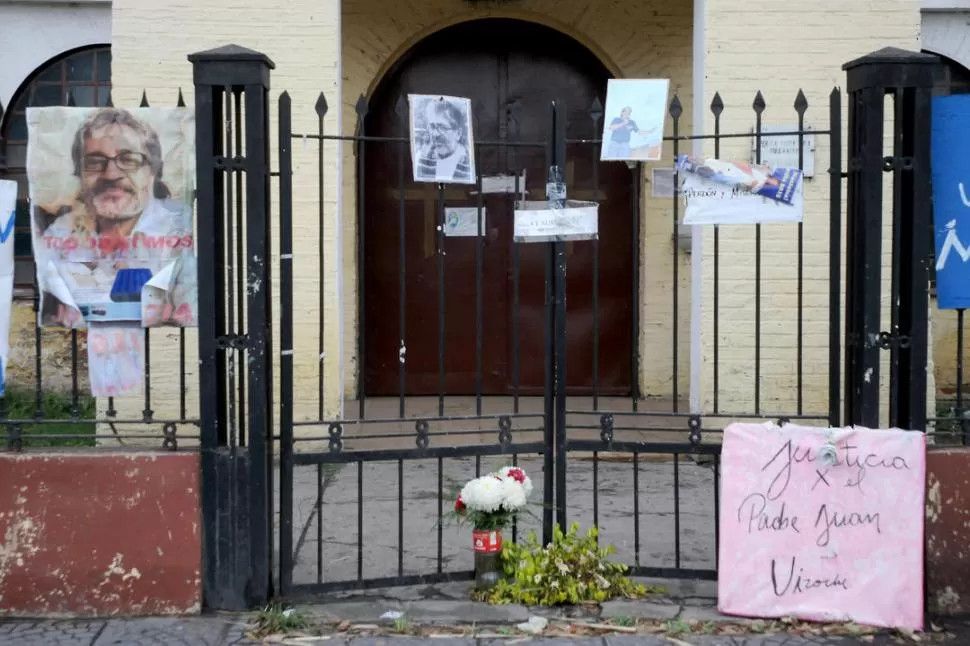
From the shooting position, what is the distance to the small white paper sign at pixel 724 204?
520 cm

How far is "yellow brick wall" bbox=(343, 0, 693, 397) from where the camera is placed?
959 cm

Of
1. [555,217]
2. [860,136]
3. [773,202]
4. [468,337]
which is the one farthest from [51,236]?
[468,337]

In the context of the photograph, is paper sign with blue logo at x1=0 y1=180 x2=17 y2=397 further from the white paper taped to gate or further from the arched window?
the arched window

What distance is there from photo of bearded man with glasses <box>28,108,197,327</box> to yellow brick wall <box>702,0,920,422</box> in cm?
427

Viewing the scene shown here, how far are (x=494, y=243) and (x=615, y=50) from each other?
76.4 inches

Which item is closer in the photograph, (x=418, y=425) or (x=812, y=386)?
(x=418, y=425)

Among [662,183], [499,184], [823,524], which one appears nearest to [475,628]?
[823,524]

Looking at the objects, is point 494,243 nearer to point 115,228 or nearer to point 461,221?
point 461,221

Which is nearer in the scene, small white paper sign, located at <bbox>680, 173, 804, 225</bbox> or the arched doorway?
small white paper sign, located at <bbox>680, 173, 804, 225</bbox>

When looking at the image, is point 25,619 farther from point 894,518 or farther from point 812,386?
point 812,386

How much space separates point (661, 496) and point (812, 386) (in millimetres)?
1666

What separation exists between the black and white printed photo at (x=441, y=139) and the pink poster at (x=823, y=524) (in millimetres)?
1727

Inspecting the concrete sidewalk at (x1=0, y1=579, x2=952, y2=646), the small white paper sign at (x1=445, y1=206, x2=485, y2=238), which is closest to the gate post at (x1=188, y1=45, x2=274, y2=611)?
the concrete sidewalk at (x1=0, y1=579, x2=952, y2=646)

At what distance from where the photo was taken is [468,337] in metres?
9.84
